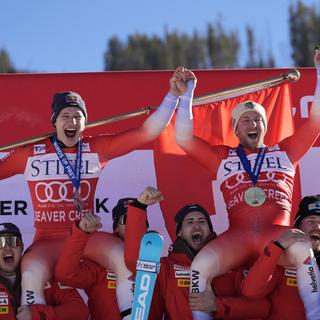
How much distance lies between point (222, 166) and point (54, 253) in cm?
128

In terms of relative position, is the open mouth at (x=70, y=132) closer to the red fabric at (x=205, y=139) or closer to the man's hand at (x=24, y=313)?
the red fabric at (x=205, y=139)

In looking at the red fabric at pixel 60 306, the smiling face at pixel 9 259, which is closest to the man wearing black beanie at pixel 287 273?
the red fabric at pixel 60 306

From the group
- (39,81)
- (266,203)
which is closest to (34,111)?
(39,81)

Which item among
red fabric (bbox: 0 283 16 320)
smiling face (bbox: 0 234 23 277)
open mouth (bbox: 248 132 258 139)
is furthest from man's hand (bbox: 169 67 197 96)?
red fabric (bbox: 0 283 16 320)

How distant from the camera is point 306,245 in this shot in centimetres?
449

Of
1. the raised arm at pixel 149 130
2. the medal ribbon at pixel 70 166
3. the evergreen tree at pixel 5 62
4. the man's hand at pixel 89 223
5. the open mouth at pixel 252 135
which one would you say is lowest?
the man's hand at pixel 89 223

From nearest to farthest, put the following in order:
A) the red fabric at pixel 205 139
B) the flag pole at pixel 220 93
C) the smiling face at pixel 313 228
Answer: the smiling face at pixel 313 228
the flag pole at pixel 220 93
the red fabric at pixel 205 139

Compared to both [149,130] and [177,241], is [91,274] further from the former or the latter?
[149,130]

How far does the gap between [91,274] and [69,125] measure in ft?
3.38

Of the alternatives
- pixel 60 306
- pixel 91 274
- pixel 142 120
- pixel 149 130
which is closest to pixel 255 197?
pixel 149 130

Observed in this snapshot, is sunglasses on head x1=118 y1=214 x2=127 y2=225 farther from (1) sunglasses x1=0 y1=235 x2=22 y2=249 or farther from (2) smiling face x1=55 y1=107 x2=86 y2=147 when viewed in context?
(1) sunglasses x1=0 y1=235 x2=22 y2=249

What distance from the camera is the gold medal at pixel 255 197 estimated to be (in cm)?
485

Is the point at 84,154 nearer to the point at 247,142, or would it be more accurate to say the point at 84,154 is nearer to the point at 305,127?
the point at 247,142

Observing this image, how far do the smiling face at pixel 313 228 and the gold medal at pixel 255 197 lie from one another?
382mm
